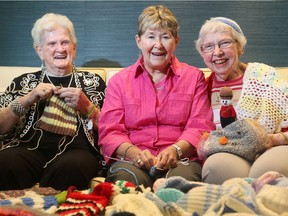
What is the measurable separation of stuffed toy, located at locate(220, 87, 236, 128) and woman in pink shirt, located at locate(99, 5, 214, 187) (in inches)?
4.8

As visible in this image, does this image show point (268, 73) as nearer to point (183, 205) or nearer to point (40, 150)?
point (183, 205)

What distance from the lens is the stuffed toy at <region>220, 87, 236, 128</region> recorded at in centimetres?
181

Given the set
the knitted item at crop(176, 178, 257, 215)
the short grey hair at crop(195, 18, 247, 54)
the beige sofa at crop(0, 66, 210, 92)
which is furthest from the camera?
the beige sofa at crop(0, 66, 210, 92)

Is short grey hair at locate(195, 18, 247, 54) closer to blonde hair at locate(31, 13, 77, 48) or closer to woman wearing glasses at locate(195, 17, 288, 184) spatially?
woman wearing glasses at locate(195, 17, 288, 184)

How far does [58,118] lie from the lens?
2.06 metres

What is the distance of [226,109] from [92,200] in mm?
723

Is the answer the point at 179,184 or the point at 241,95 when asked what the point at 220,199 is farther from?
the point at 241,95

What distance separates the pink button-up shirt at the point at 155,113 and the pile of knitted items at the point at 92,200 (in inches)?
14.5

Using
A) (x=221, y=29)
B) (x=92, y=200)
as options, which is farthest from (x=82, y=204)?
(x=221, y=29)

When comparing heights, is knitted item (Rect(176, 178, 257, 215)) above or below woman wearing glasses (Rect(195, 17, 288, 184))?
below

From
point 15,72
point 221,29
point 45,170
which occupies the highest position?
point 221,29

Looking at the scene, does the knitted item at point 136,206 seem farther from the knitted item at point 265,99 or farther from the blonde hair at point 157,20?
the blonde hair at point 157,20

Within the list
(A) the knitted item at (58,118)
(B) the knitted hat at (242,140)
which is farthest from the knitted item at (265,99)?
(A) the knitted item at (58,118)

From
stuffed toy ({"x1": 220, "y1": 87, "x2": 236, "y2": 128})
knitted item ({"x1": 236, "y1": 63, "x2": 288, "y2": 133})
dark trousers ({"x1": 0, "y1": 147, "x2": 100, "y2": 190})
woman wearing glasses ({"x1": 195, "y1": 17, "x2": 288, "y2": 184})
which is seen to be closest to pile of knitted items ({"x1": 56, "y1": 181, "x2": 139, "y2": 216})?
dark trousers ({"x1": 0, "y1": 147, "x2": 100, "y2": 190})
